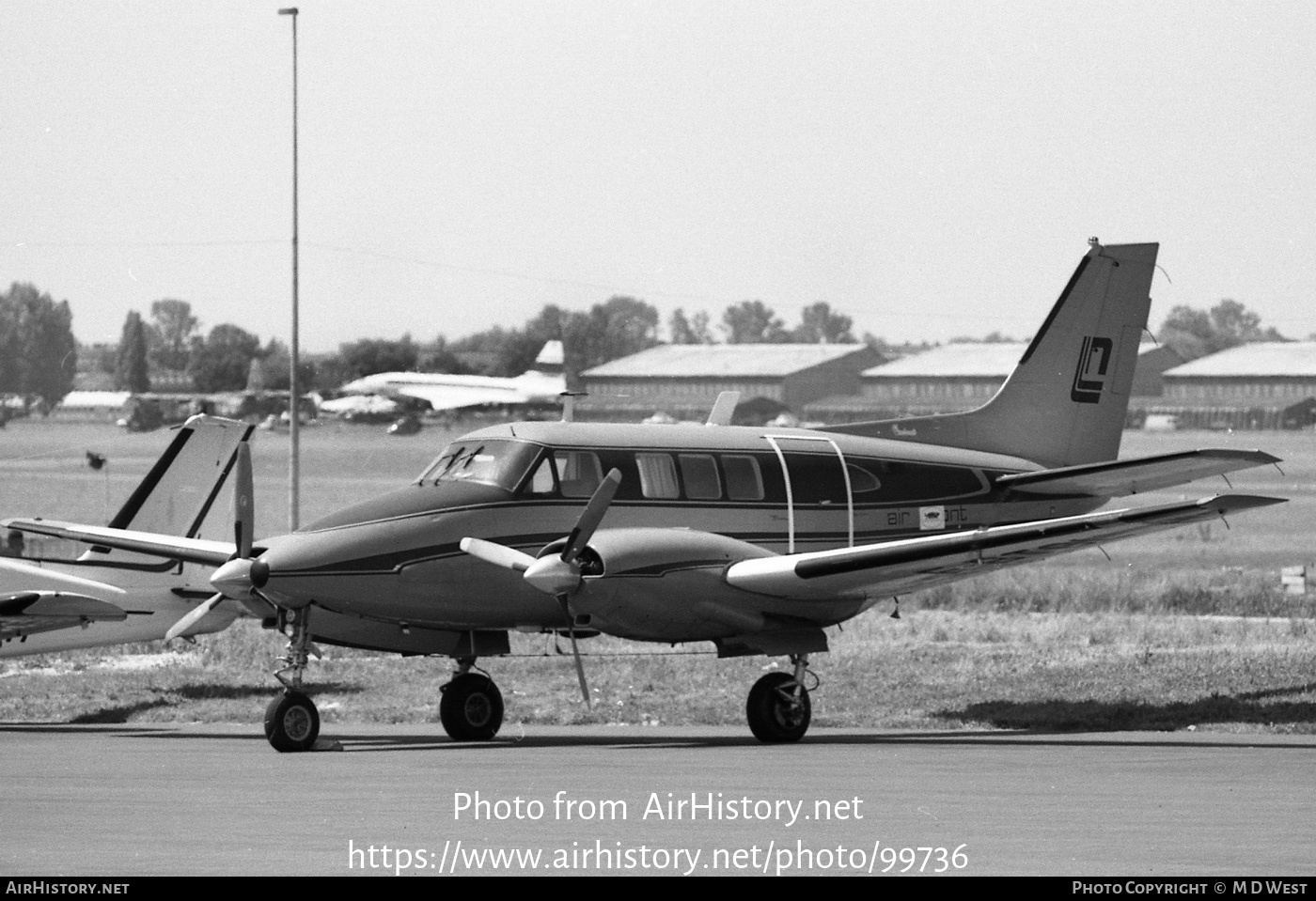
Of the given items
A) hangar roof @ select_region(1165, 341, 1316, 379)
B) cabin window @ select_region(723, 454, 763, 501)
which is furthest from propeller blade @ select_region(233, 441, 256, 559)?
hangar roof @ select_region(1165, 341, 1316, 379)

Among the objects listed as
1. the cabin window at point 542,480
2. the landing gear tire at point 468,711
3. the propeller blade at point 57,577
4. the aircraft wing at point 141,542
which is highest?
the cabin window at point 542,480

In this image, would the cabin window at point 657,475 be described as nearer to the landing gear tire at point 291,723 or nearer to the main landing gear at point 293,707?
the main landing gear at point 293,707

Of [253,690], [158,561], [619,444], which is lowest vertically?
[253,690]

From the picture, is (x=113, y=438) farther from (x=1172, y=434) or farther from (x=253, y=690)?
(x=1172, y=434)

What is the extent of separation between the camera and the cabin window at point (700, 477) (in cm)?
2106

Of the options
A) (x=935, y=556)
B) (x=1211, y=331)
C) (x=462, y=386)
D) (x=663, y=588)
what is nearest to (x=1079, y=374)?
(x=935, y=556)

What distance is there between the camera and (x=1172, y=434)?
2832 inches

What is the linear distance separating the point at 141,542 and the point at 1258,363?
62440mm

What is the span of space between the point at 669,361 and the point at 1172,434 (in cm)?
2012

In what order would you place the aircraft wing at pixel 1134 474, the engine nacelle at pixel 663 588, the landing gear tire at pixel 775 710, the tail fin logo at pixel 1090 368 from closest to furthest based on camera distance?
Result: the engine nacelle at pixel 663 588 → the aircraft wing at pixel 1134 474 → the landing gear tire at pixel 775 710 → the tail fin logo at pixel 1090 368

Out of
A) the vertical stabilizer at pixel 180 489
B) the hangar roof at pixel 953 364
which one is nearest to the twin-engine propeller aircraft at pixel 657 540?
the vertical stabilizer at pixel 180 489

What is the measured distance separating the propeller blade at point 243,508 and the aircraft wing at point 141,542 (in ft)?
4.74
